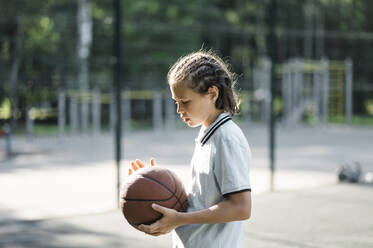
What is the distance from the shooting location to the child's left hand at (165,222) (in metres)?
1.71

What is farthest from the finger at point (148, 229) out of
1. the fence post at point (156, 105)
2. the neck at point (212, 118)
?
the fence post at point (156, 105)

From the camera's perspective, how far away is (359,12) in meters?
24.6

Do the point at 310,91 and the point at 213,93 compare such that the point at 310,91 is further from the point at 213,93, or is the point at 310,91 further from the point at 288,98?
the point at 213,93

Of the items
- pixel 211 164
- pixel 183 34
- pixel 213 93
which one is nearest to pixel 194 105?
pixel 213 93

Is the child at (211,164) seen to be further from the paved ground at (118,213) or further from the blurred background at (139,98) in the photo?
the paved ground at (118,213)

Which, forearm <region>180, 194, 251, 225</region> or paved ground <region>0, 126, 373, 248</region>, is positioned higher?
forearm <region>180, 194, 251, 225</region>

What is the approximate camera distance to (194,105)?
1729 mm

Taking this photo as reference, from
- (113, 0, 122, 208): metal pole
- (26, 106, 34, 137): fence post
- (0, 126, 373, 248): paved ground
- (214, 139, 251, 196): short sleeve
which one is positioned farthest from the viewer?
(26, 106, 34, 137): fence post

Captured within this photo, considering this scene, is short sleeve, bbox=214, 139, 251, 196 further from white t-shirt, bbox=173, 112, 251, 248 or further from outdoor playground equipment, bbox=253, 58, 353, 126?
outdoor playground equipment, bbox=253, 58, 353, 126

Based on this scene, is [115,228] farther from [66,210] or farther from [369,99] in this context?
[369,99]

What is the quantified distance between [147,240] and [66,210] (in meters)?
1.47

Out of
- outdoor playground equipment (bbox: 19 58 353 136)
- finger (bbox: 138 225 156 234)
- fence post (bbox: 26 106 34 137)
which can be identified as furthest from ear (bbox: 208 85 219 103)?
outdoor playground equipment (bbox: 19 58 353 136)

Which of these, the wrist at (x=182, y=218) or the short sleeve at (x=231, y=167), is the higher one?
the short sleeve at (x=231, y=167)

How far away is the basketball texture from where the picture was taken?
186cm
